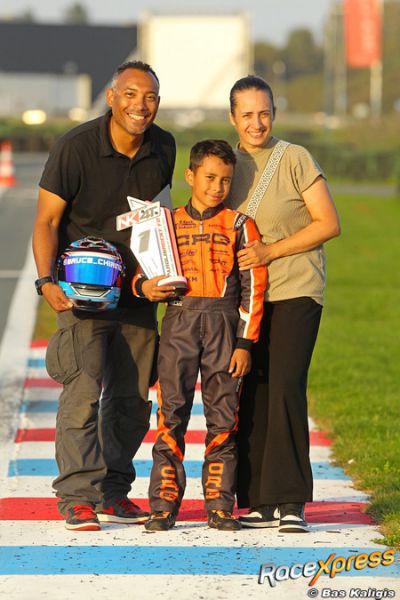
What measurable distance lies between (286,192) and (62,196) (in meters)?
0.93

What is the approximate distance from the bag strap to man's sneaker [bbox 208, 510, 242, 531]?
48.7 inches

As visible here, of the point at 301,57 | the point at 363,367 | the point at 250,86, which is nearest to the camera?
the point at 250,86

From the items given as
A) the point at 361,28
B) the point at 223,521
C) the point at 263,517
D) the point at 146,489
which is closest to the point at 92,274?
the point at 223,521

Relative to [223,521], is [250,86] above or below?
above

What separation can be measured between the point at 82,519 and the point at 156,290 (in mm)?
1021

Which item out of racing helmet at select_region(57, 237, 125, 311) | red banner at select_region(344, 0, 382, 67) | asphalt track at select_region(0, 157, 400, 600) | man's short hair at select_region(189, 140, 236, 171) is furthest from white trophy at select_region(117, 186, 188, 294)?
red banner at select_region(344, 0, 382, 67)

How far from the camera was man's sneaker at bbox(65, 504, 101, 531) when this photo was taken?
20.3ft

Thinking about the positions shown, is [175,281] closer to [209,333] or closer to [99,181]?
[209,333]

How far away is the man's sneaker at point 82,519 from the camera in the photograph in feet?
20.3

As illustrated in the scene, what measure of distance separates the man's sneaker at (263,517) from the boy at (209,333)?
0.29 feet

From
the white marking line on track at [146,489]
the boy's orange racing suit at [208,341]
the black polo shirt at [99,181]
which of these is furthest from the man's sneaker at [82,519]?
the black polo shirt at [99,181]

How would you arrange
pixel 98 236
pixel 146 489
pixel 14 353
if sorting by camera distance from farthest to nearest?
pixel 14 353
pixel 146 489
pixel 98 236

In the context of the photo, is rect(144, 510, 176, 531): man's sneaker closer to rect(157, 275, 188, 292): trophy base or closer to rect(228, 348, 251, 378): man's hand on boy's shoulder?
rect(228, 348, 251, 378): man's hand on boy's shoulder

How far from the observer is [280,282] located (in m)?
6.14
